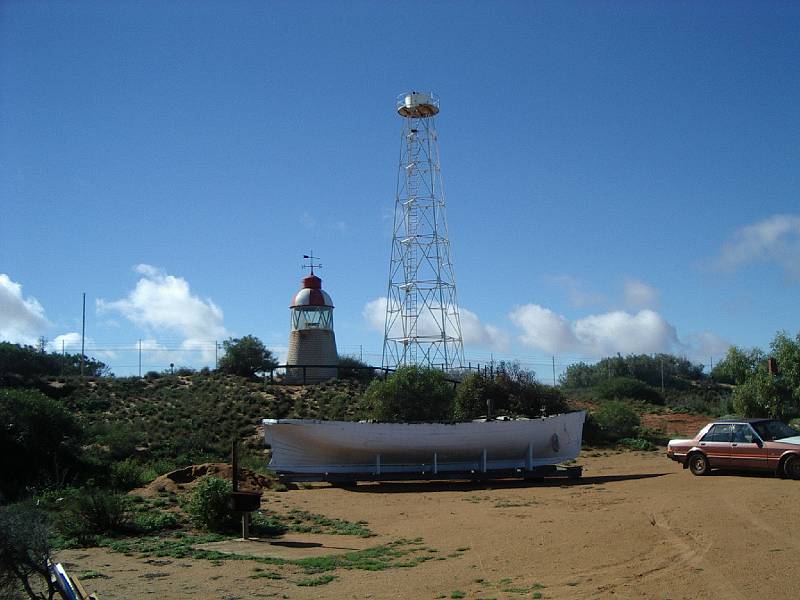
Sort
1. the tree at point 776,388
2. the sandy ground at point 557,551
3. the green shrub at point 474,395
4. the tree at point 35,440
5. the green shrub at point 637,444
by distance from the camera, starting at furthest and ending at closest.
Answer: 1. the green shrub at point 474,395
2. the green shrub at point 637,444
3. the tree at point 776,388
4. the tree at point 35,440
5. the sandy ground at point 557,551

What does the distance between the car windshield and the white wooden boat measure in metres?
7.09

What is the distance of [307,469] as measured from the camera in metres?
22.7

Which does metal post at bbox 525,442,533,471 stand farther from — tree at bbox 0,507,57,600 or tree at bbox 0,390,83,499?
tree at bbox 0,507,57,600

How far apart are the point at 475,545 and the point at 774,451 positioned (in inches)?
408

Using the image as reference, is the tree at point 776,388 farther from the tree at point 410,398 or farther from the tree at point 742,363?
the tree at point 410,398

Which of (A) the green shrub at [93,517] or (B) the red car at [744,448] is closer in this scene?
(A) the green shrub at [93,517]

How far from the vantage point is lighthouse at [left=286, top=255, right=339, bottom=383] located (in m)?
45.0

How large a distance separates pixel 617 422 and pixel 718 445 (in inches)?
644

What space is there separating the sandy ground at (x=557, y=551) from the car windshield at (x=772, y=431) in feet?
4.03

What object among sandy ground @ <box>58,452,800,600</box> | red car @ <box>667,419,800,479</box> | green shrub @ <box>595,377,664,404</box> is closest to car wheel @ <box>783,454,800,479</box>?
red car @ <box>667,419,800,479</box>

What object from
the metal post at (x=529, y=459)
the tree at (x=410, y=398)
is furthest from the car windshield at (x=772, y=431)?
the tree at (x=410, y=398)

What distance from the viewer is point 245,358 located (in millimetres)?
48750

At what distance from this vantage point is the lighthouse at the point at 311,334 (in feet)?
148

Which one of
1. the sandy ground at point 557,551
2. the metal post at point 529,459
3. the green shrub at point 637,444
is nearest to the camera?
the sandy ground at point 557,551
